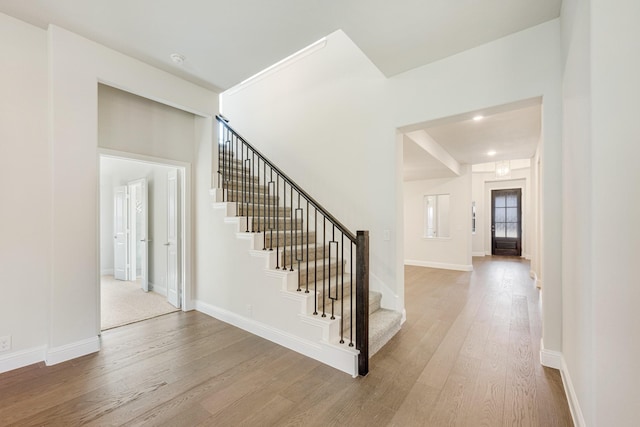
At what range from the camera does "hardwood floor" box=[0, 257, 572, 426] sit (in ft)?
6.28

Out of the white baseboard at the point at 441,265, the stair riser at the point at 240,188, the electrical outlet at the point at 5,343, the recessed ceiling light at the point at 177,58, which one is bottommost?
the white baseboard at the point at 441,265

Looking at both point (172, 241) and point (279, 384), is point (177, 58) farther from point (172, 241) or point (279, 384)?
point (279, 384)

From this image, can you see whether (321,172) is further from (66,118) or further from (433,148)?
(66,118)

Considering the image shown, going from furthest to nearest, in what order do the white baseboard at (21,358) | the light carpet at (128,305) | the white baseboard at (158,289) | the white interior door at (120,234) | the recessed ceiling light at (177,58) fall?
the white interior door at (120,234) → the white baseboard at (158,289) → the light carpet at (128,305) → the recessed ceiling light at (177,58) → the white baseboard at (21,358)

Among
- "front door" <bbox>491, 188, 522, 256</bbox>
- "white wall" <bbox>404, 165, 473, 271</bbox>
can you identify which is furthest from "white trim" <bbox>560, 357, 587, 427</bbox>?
"front door" <bbox>491, 188, 522, 256</bbox>

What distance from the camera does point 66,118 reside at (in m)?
2.69

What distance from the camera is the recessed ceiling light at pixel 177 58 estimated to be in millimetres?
3125

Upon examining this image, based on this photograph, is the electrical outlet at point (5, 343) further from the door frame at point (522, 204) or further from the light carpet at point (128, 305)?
the door frame at point (522, 204)

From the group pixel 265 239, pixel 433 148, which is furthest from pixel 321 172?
pixel 433 148

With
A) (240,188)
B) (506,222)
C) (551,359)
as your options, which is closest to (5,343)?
(240,188)

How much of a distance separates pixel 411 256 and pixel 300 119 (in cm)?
559

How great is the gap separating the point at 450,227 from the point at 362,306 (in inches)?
238

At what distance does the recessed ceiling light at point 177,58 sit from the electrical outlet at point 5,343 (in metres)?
3.25

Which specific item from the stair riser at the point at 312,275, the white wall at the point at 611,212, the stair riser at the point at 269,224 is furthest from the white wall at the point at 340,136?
the white wall at the point at 611,212
